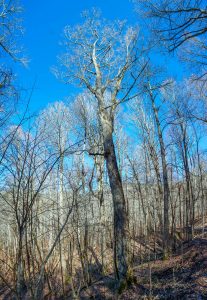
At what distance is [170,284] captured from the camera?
6590 millimetres

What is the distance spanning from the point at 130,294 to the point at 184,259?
326cm

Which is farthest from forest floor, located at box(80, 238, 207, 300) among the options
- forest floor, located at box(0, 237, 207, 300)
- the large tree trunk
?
the large tree trunk

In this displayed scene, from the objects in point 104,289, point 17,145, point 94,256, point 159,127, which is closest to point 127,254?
point 104,289

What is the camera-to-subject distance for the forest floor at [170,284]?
5.68 meters

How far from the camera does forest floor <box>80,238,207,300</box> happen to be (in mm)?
5680

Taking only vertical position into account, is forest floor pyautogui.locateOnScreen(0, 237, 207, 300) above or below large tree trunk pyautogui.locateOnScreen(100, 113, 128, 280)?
below

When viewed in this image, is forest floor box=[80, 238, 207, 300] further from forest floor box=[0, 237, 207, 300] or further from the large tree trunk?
the large tree trunk

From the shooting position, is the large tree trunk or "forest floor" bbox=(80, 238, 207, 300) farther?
the large tree trunk

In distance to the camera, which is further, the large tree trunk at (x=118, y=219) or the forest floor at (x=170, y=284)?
the large tree trunk at (x=118, y=219)

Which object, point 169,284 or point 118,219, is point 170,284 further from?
point 118,219

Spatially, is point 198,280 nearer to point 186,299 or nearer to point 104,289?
point 186,299

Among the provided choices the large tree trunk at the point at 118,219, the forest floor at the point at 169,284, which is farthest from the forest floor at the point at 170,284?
the large tree trunk at the point at 118,219

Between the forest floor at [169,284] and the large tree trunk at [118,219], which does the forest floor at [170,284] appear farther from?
the large tree trunk at [118,219]

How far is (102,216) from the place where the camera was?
1362 centimetres
